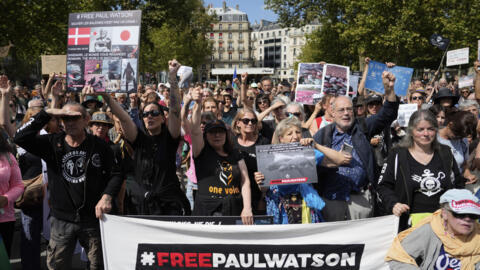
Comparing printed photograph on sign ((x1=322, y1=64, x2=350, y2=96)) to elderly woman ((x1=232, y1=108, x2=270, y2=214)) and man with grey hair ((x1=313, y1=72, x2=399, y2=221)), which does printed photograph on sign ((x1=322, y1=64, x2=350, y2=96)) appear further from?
man with grey hair ((x1=313, y1=72, x2=399, y2=221))

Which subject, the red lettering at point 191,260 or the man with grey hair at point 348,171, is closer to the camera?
the red lettering at point 191,260

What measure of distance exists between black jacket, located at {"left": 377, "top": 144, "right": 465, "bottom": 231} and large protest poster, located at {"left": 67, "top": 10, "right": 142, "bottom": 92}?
2521 mm

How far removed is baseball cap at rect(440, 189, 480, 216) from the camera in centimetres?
297

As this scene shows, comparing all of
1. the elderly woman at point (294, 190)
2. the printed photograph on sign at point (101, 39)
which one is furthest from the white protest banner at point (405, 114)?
the printed photograph on sign at point (101, 39)

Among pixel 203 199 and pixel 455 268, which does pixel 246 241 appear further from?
pixel 455 268

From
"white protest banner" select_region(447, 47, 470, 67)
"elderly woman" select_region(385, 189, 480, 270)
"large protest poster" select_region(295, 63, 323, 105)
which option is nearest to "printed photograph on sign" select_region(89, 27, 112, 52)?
"elderly woman" select_region(385, 189, 480, 270)

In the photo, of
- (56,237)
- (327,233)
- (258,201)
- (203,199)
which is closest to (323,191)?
(327,233)

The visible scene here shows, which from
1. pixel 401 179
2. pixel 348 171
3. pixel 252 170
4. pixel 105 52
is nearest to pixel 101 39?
pixel 105 52

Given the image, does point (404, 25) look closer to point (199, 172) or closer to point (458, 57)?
point (458, 57)

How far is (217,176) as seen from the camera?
4.02 m

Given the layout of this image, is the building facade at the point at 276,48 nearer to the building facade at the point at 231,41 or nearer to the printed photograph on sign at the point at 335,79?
the building facade at the point at 231,41

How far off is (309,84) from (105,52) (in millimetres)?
4063

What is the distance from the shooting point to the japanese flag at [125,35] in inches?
166

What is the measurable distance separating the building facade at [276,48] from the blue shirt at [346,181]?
430 feet
